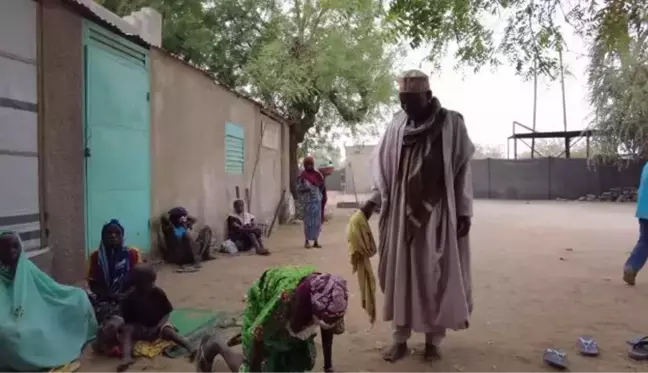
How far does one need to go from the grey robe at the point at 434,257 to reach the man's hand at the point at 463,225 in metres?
0.03

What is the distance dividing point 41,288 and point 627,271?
5726 millimetres

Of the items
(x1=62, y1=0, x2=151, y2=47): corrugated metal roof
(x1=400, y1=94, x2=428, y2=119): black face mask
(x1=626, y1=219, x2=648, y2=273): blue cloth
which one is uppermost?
(x1=62, y1=0, x2=151, y2=47): corrugated metal roof

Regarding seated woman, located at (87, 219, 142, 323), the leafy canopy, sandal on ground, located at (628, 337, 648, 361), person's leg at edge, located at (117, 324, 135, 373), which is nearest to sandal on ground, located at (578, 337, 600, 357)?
sandal on ground, located at (628, 337, 648, 361)

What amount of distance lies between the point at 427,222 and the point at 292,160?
12449mm

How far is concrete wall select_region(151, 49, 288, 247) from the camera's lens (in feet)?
22.1

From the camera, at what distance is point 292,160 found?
1551cm

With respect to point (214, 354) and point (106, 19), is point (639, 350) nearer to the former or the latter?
point (214, 354)

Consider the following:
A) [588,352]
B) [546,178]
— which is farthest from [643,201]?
[546,178]

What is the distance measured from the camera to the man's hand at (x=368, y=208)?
3.31 metres

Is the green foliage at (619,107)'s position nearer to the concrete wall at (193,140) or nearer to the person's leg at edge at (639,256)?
the person's leg at edge at (639,256)

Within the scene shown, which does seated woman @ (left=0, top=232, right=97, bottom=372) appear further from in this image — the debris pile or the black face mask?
the debris pile

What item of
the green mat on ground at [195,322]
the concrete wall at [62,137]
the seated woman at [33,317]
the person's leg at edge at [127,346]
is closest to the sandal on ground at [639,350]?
the green mat on ground at [195,322]

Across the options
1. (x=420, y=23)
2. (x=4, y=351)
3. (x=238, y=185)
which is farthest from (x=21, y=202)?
(x=238, y=185)

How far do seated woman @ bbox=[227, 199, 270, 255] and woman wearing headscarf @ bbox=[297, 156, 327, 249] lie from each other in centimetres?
90
